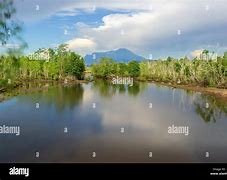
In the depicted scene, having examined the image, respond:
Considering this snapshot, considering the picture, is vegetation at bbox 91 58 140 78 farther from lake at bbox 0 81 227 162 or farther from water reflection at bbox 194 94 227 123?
water reflection at bbox 194 94 227 123

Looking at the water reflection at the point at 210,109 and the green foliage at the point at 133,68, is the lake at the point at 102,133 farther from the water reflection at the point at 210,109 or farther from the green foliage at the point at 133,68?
the water reflection at the point at 210,109

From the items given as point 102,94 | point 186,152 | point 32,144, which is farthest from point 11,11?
point 186,152

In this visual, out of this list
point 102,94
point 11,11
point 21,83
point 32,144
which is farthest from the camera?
point 102,94

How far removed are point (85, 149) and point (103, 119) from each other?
0.53 m

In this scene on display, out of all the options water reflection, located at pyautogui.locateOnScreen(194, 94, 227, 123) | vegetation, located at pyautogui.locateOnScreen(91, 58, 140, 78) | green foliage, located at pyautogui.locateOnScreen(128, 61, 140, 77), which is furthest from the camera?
water reflection, located at pyautogui.locateOnScreen(194, 94, 227, 123)

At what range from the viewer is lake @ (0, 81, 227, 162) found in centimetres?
370

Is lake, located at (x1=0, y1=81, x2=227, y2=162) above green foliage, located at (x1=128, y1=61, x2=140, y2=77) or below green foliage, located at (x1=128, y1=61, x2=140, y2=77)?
below

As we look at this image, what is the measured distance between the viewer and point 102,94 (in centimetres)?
501

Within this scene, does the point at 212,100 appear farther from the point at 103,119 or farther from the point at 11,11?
the point at 11,11

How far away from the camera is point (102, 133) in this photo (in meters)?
4.19

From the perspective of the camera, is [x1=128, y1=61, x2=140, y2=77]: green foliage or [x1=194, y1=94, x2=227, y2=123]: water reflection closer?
[x1=128, y1=61, x2=140, y2=77]: green foliage
